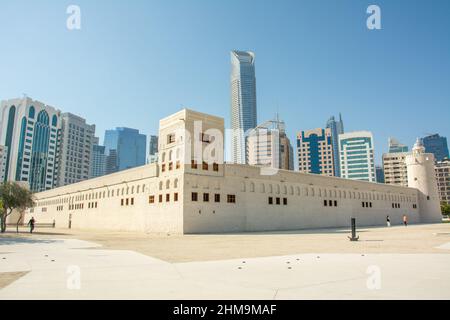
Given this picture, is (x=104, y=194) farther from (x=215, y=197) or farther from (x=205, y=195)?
(x=215, y=197)

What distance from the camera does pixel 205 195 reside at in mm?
42281

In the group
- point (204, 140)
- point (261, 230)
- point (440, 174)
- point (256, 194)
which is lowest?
point (261, 230)

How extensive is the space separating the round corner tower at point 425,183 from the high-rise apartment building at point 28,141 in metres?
171

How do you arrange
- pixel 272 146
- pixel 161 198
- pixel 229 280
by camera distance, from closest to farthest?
pixel 229 280, pixel 161 198, pixel 272 146

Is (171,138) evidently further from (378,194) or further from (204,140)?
(378,194)

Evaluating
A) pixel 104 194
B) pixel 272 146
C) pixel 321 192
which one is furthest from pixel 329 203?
pixel 272 146

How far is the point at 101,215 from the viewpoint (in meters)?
58.4

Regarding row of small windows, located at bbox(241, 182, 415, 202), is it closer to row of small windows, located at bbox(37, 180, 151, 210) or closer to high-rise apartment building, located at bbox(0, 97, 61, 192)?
row of small windows, located at bbox(37, 180, 151, 210)

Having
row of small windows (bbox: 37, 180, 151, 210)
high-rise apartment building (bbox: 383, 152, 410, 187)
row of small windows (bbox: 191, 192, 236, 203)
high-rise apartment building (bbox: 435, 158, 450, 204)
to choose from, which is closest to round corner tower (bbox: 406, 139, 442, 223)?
row of small windows (bbox: 191, 192, 236, 203)

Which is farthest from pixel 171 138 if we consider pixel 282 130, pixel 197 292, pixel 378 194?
pixel 282 130

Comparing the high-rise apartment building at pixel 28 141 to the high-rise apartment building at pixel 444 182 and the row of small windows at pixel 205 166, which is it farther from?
the high-rise apartment building at pixel 444 182

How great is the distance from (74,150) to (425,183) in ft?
572

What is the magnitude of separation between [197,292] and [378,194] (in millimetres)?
74999

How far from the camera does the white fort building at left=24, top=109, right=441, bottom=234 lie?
41688 millimetres
